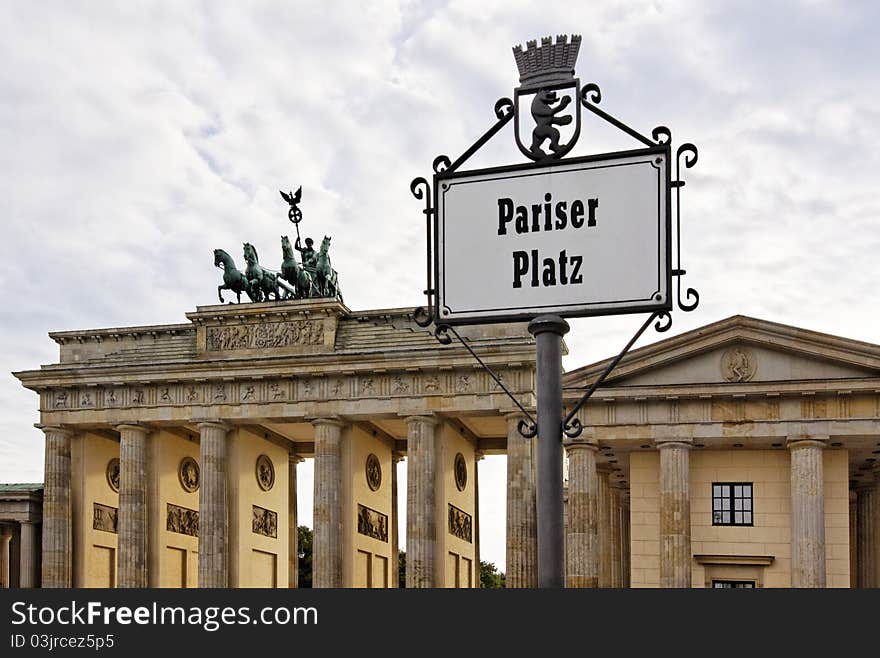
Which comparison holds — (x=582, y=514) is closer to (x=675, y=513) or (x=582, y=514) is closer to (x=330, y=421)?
(x=675, y=513)

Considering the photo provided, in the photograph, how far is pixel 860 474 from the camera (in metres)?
53.5

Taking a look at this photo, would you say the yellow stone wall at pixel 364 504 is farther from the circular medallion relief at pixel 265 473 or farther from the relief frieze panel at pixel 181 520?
the relief frieze panel at pixel 181 520

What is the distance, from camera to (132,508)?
63.4 meters

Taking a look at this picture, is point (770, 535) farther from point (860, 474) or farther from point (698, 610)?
point (698, 610)

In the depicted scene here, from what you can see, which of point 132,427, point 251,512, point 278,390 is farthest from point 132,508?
point 278,390

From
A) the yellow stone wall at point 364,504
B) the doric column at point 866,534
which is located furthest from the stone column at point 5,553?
the doric column at point 866,534

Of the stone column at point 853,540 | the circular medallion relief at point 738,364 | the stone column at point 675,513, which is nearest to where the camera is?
the stone column at point 675,513

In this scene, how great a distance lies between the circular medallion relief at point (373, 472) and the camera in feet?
218

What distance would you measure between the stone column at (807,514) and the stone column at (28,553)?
40434 mm

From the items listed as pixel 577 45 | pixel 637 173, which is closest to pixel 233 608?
pixel 637 173

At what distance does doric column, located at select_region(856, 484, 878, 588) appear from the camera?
50375mm

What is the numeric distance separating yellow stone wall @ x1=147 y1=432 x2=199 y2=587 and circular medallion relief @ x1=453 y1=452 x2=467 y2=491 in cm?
1466

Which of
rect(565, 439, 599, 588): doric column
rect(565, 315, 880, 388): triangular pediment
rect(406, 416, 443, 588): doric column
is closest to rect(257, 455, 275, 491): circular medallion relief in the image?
rect(406, 416, 443, 588): doric column

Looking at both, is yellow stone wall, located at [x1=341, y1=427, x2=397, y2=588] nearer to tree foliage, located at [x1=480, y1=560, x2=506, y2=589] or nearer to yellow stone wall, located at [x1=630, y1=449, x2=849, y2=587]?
yellow stone wall, located at [x1=630, y1=449, x2=849, y2=587]
